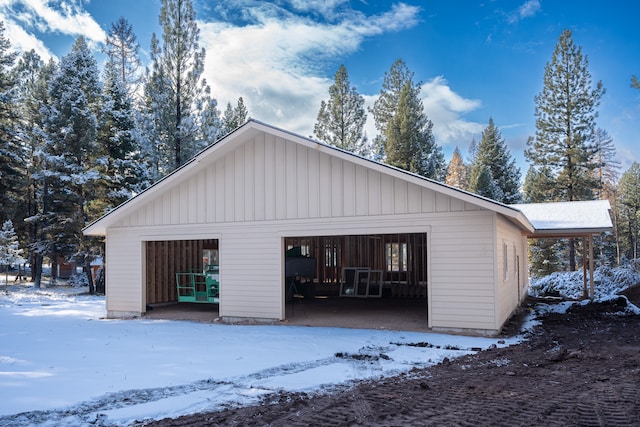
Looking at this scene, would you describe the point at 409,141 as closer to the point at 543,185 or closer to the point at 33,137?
the point at 543,185

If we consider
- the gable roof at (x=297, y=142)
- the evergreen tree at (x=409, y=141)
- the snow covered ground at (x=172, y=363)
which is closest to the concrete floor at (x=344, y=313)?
the snow covered ground at (x=172, y=363)

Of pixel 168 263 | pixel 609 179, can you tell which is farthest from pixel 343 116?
pixel 609 179

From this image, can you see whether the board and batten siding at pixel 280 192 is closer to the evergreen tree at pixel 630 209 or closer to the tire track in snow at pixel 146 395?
the tire track in snow at pixel 146 395

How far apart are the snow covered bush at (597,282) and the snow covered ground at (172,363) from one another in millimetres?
12406

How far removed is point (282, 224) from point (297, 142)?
1.90 metres

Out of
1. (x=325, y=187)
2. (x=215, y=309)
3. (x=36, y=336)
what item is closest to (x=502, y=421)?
(x=325, y=187)

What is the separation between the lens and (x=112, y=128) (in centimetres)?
2356

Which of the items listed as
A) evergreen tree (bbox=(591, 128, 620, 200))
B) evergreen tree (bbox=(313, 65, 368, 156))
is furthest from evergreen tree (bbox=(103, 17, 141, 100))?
evergreen tree (bbox=(591, 128, 620, 200))

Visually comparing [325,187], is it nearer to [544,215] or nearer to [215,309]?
[215,309]

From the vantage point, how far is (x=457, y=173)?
162 ft

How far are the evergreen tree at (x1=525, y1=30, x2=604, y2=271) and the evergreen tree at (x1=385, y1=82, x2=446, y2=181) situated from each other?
6.07 m

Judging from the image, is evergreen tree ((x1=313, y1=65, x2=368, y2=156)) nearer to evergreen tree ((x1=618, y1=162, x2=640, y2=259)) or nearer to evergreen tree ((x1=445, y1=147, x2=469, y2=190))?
evergreen tree ((x1=445, y1=147, x2=469, y2=190))

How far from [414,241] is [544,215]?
4.80 metres

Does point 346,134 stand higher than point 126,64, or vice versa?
point 126,64
